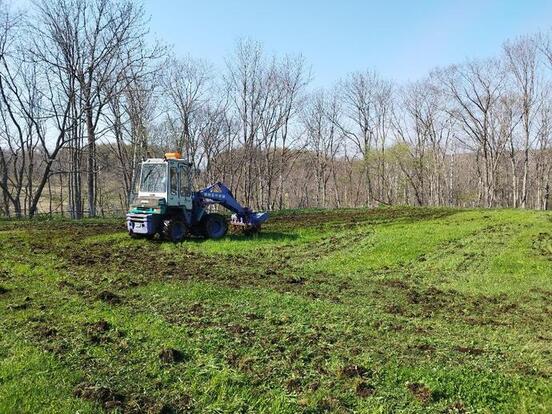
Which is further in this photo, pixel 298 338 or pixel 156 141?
pixel 156 141

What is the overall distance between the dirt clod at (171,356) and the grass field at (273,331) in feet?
0.10

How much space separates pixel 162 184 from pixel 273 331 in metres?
9.27

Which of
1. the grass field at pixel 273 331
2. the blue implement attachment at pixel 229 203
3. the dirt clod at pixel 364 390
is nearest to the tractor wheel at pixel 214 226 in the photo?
the blue implement attachment at pixel 229 203

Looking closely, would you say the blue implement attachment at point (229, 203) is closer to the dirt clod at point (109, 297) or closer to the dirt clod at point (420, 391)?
the dirt clod at point (109, 297)

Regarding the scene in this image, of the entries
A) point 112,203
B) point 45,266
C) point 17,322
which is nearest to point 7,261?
point 45,266

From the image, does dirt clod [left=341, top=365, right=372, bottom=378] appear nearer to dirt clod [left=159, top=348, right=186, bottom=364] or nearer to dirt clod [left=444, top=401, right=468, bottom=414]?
dirt clod [left=444, top=401, right=468, bottom=414]

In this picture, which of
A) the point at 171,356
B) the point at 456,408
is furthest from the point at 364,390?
the point at 171,356

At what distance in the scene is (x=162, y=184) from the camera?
14.3m

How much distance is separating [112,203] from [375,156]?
1212 inches

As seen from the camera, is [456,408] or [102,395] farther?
[456,408]

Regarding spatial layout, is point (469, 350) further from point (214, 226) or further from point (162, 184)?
point (214, 226)

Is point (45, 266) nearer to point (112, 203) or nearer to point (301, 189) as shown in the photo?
point (112, 203)

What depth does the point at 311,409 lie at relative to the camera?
4.05 m

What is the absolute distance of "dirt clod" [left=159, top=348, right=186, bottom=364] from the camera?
4859 millimetres
